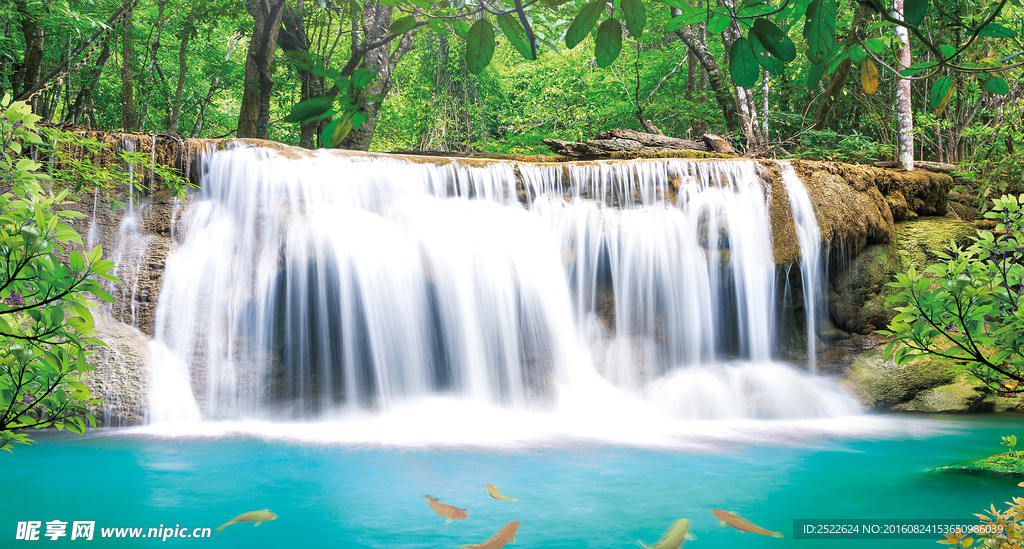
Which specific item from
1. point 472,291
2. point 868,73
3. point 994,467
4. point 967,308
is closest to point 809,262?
point 994,467

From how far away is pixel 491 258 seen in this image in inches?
317

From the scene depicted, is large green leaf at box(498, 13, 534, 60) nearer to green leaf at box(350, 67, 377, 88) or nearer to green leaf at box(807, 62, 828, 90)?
green leaf at box(350, 67, 377, 88)

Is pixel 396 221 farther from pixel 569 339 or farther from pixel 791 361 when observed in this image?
pixel 791 361

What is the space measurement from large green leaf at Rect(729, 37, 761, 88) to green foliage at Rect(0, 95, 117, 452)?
5.12 feet

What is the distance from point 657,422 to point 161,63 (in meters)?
17.7

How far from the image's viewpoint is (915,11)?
1166 millimetres

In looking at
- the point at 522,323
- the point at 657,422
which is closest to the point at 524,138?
the point at 522,323

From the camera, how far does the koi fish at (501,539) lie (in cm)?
323

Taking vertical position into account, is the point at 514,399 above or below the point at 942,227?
below

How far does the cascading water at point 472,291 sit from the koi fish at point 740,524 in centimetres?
361

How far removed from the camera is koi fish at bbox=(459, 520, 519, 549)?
3.23m

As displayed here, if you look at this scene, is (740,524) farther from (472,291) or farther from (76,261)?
(472,291)

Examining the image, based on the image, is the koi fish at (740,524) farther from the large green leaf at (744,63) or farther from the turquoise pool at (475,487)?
the large green leaf at (744,63)

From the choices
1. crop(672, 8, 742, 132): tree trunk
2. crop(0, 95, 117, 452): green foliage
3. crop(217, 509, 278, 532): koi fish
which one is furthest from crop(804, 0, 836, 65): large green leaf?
crop(672, 8, 742, 132): tree trunk
